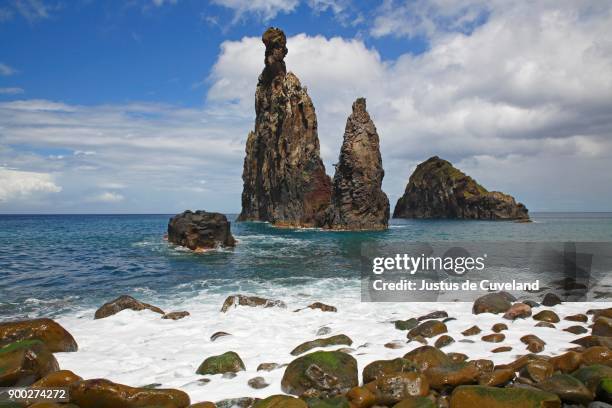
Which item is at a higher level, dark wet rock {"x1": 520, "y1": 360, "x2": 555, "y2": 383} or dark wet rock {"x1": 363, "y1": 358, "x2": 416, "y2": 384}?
dark wet rock {"x1": 520, "y1": 360, "x2": 555, "y2": 383}

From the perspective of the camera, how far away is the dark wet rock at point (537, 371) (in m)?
6.65

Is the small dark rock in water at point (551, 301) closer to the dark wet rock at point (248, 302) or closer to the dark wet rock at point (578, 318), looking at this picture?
the dark wet rock at point (578, 318)

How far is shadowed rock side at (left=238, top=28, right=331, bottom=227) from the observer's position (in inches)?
3182

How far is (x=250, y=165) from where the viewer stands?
115 m

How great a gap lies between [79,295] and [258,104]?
95.1m

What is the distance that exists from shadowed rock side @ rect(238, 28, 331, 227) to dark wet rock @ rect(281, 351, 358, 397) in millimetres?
66200

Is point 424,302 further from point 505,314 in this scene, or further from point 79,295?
point 79,295

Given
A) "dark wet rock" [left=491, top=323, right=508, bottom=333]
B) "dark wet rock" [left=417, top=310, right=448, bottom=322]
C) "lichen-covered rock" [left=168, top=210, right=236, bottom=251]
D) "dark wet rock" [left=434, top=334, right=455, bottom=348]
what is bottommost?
"dark wet rock" [left=417, top=310, right=448, bottom=322]

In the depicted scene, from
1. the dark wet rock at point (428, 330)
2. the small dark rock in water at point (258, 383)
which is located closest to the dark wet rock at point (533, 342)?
the dark wet rock at point (428, 330)

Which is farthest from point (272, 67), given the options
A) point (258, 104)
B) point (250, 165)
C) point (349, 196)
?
point (349, 196)

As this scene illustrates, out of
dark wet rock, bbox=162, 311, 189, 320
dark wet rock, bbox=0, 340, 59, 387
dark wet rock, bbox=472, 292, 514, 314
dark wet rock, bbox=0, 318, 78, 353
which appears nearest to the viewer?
dark wet rock, bbox=0, 340, 59, 387

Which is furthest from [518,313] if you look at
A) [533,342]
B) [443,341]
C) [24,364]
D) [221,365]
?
[24,364]

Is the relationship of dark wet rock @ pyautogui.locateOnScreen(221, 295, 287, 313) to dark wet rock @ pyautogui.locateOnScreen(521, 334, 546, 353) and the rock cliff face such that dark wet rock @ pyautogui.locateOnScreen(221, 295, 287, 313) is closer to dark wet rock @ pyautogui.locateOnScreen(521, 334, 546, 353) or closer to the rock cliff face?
dark wet rock @ pyautogui.locateOnScreen(521, 334, 546, 353)

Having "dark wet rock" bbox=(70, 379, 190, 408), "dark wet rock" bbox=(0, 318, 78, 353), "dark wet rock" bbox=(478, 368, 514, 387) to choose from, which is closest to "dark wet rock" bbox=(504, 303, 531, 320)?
"dark wet rock" bbox=(478, 368, 514, 387)
